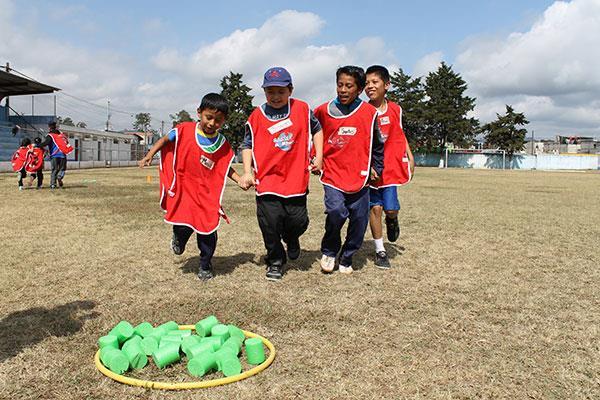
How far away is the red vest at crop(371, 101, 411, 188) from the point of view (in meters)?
5.49

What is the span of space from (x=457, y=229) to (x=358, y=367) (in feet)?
20.4

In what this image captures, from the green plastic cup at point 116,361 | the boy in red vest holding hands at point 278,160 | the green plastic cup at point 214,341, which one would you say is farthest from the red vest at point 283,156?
the green plastic cup at point 116,361

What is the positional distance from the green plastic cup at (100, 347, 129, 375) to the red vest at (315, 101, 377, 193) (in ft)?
9.60

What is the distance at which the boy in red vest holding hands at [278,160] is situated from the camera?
4777mm

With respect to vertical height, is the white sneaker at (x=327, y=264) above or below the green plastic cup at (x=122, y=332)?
above

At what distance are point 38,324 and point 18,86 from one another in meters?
36.7

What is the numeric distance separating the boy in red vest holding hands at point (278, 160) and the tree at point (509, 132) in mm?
70141

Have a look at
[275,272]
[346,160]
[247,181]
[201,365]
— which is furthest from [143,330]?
[346,160]

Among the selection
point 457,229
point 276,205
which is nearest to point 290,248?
point 276,205

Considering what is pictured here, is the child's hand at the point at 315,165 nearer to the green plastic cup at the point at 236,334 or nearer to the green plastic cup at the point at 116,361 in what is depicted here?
the green plastic cup at the point at 236,334

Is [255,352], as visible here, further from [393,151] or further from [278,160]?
[393,151]

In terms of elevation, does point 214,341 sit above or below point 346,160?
below

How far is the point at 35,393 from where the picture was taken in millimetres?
2432

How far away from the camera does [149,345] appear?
9.39 feet
